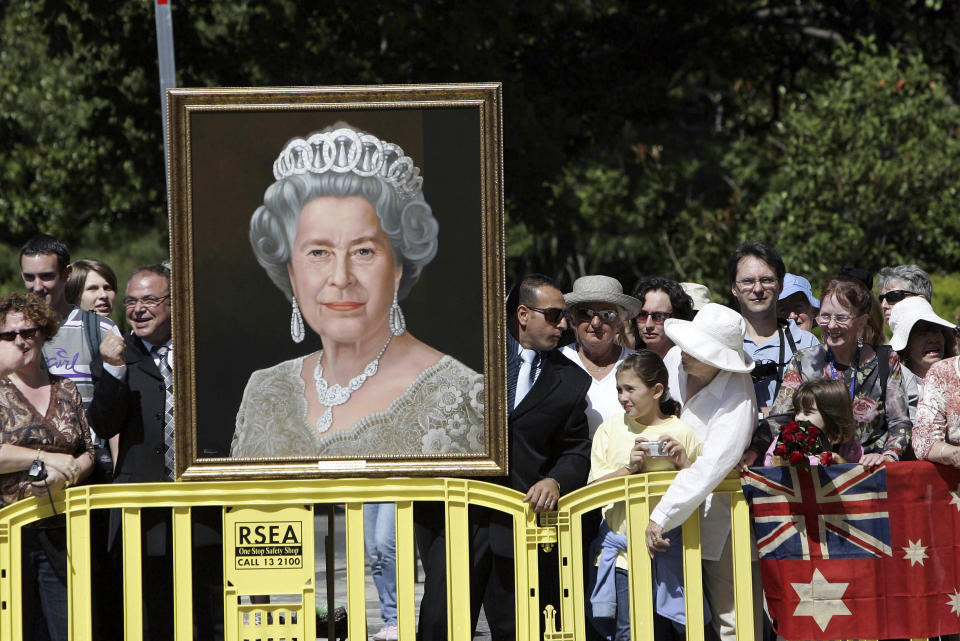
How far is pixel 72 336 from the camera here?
6.85 metres

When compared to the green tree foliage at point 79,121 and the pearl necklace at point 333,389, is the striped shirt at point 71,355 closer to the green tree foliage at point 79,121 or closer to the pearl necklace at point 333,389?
the pearl necklace at point 333,389

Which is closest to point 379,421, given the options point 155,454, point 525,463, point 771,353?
point 525,463

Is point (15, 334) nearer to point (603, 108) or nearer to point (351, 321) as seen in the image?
point (351, 321)

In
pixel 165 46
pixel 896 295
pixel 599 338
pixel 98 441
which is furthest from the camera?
pixel 165 46

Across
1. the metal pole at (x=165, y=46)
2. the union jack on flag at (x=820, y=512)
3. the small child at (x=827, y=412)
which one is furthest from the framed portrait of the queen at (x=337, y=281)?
the metal pole at (x=165, y=46)

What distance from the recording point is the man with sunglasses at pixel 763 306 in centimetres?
719

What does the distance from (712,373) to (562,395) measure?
69 centimetres

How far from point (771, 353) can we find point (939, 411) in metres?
1.10

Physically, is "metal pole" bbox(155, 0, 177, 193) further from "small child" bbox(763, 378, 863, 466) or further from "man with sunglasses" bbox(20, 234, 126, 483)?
"small child" bbox(763, 378, 863, 466)

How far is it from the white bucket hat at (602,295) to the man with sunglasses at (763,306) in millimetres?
564

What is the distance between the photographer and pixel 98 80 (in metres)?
16.6

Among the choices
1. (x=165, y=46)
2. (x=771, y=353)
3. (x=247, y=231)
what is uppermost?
(x=165, y=46)

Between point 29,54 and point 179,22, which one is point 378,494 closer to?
point 179,22

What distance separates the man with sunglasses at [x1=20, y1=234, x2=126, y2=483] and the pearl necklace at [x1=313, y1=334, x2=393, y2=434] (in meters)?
0.97
